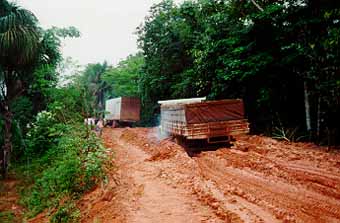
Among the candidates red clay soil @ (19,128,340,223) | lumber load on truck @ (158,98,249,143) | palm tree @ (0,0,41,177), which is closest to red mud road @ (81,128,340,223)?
red clay soil @ (19,128,340,223)

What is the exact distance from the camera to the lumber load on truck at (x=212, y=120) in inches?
447

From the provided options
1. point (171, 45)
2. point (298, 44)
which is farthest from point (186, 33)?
point (298, 44)

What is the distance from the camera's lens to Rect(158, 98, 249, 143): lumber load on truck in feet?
37.2

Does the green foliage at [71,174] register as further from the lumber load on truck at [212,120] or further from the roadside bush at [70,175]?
the lumber load on truck at [212,120]

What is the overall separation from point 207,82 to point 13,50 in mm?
10167

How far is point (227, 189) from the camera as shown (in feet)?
22.4

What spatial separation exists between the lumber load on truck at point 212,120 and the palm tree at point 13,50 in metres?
6.28

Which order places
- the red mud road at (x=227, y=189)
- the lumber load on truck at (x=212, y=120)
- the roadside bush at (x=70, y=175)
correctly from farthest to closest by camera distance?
the lumber load on truck at (x=212, y=120) < the roadside bush at (x=70, y=175) < the red mud road at (x=227, y=189)

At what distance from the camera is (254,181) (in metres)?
7.67

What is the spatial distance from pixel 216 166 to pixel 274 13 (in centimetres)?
793

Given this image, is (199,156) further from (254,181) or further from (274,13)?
(274,13)

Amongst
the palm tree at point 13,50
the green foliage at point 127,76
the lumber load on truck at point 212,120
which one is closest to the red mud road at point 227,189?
the lumber load on truck at point 212,120

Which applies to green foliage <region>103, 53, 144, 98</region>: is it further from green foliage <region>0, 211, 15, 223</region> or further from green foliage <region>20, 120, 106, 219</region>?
green foliage <region>0, 211, 15, 223</region>

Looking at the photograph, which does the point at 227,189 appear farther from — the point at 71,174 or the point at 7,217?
the point at 7,217
